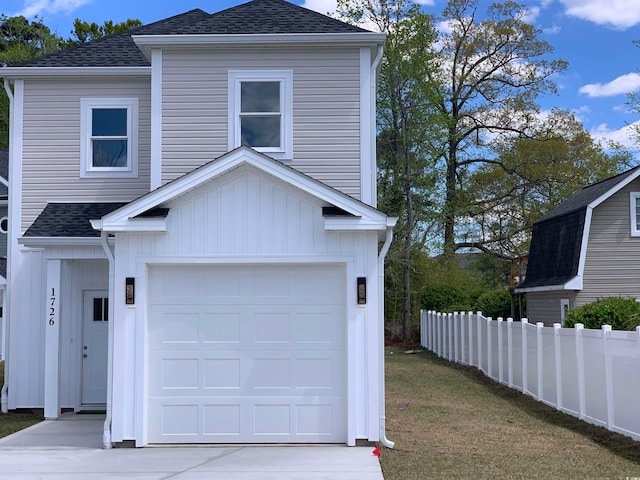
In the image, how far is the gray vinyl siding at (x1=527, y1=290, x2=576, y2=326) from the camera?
80.8 feet

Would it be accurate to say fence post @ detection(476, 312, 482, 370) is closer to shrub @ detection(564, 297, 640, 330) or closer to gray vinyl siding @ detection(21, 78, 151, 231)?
shrub @ detection(564, 297, 640, 330)

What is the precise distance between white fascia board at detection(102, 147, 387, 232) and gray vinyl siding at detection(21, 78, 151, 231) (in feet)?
13.2

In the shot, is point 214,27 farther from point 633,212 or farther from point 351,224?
point 633,212

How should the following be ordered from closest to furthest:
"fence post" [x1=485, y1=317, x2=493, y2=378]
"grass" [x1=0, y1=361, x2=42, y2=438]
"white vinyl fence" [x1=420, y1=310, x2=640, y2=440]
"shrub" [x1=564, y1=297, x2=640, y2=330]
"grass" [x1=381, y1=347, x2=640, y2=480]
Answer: "grass" [x1=381, y1=347, x2=640, y2=480]
"white vinyl fence" [x1=420, y1=310, x2=640, y2=440]
"grass" [x1=0, y1=361, x2=42, y2=438]
"shrub" [x1=564, y1=297, x2=640, y2=330]
"fence post" [x1=485, y1=317, x2=493, y2=378]

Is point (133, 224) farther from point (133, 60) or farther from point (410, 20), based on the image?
point (410, 20)

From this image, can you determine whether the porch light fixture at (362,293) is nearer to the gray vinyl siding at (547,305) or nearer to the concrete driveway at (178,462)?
the concrete driveway at (178,462)

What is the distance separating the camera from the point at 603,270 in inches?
917

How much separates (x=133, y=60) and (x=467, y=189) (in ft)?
98.9

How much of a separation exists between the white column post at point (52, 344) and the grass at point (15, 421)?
0.37 metres

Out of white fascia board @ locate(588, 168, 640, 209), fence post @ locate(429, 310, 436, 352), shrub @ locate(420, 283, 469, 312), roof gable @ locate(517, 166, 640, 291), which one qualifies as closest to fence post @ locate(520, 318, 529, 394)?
roof gable @ locate(517, 166, 640, 291)

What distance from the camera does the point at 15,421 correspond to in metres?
13.4

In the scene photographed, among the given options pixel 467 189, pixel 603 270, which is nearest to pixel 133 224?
pixel 603 270

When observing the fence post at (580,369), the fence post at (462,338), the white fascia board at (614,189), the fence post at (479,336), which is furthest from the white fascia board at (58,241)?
the white fascia board at (614,189)

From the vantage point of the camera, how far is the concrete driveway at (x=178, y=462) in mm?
8852
